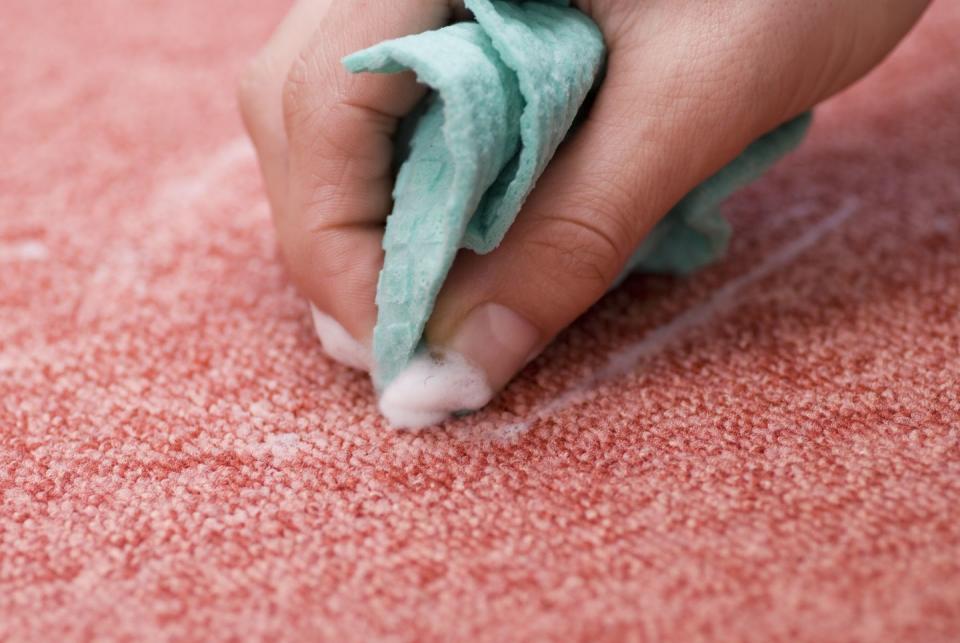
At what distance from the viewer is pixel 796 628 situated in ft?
1.20

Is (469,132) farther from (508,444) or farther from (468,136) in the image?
(508,444)

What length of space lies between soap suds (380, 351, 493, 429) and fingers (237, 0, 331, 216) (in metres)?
0.13

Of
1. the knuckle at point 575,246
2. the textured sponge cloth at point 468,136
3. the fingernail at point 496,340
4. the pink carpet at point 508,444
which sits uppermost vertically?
the textured sponge cloth at point 468,136

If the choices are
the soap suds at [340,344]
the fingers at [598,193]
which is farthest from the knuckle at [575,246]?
the soap suds at [340,344]

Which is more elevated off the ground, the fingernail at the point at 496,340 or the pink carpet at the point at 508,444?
the fingernail at the point at 496,340

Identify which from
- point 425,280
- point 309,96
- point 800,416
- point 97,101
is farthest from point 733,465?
point 97,101

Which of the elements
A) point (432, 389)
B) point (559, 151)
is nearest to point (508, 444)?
point (432, 389)

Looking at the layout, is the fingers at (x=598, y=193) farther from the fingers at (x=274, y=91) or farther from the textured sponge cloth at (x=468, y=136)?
the fingers at (x=274, y=91)

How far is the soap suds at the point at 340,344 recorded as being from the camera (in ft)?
1.71

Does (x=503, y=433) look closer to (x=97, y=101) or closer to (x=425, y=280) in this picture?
(x=425, y=280)

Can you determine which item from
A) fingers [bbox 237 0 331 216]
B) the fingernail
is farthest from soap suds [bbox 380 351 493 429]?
fingers [bbox 237 0 331 216]

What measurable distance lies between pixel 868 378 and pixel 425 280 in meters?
0.24

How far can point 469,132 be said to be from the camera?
1.37 ft

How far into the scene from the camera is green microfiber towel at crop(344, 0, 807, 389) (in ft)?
1.39
